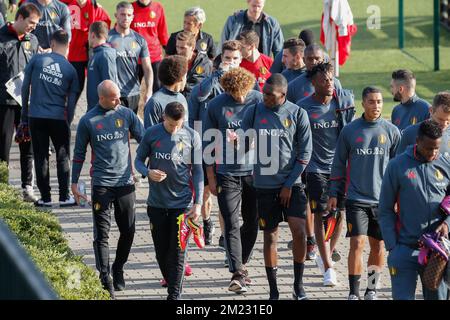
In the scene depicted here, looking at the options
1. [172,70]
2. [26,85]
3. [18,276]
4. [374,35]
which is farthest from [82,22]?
[18,276]

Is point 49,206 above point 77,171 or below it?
below

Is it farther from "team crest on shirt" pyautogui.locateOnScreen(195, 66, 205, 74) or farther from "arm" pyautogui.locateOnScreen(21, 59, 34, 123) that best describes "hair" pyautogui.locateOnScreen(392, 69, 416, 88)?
"arm" pyautogui.locateOnScreen(21, 59, 34, 123)

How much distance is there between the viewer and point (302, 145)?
11.3 m

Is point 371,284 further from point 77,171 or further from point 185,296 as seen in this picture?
point 77,171

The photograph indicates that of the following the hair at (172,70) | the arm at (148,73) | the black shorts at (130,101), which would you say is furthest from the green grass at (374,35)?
the hair at (172,70)

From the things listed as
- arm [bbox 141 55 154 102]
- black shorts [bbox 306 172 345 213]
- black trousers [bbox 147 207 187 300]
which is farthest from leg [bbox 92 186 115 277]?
arm [bbox 141 55 154 102]

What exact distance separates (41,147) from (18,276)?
775 cm

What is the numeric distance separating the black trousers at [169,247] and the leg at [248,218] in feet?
3.59

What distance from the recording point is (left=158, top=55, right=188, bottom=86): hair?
38.5ft

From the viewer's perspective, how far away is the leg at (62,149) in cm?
1428

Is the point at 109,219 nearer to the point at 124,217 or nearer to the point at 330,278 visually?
the point at 124,217

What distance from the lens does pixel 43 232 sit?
37.0 feet
